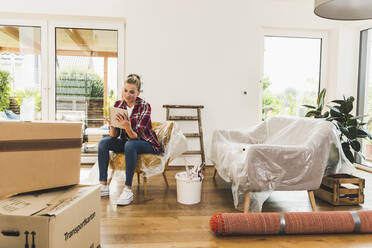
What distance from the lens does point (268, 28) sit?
12.9 ft

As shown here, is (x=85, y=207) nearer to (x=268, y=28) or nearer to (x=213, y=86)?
(x=213, y=86)

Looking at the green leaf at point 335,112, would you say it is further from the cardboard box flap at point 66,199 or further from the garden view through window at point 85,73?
the garden view through window at point 85,73

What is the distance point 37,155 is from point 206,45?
2.90 m

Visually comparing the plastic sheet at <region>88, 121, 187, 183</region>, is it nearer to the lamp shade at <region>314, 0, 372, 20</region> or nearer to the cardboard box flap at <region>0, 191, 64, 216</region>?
the cardboard box flap at <region>0, 191, 64, 216</region>

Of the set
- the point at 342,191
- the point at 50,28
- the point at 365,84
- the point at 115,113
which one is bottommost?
the point at 342,191

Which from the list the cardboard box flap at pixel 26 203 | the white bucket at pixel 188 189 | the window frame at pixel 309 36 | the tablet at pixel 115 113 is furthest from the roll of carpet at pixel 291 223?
the window frame at pixel 309 36

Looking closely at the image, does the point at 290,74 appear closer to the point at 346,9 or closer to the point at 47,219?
the point at 346,9

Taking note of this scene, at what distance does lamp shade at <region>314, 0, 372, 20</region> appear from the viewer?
1412 mm

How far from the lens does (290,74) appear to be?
4.16 meters

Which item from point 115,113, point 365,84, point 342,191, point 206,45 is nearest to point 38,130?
point 115,113

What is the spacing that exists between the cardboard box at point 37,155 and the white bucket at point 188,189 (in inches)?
41.9

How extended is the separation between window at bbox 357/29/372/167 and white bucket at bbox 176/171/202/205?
2.90 m

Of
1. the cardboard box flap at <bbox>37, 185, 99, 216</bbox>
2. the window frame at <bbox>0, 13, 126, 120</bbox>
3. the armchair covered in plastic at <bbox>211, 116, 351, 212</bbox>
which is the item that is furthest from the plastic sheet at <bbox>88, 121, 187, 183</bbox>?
the window frame at <bbox>0, 13, 126, 120</bbox>

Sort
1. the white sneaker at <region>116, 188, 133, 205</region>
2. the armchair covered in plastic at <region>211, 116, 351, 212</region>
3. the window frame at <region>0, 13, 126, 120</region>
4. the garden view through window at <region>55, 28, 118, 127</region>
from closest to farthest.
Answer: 1. the armchair covered in plastic at <region>211, 116, 351, 212</region>
2. the white sneaker at <region>116, 188, 133, 205</region>
3. the window frame at <region>0, 13, 126, 120</region>
4. the garden view through window at <region>55, 28, 118, 127</region>
